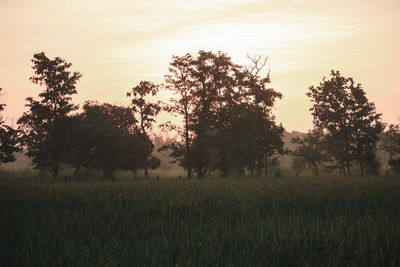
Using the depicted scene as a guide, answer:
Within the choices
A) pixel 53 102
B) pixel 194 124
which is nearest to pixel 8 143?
pixel 53 102

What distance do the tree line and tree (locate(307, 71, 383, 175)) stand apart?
0.48ft

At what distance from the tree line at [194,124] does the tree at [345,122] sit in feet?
0.48

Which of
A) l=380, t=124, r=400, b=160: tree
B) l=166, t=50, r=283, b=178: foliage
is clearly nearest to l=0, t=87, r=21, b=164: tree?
l=166, t=50, r=283, b=178: foliage

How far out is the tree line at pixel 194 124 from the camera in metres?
40.8

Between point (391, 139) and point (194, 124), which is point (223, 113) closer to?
point (194, 124)

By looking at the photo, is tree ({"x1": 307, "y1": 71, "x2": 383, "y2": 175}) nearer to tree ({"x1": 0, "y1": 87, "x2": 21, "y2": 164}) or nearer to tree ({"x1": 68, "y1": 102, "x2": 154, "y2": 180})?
tree ({"x1": 68, "y1": 102, "x2": 154, "y2": 180})

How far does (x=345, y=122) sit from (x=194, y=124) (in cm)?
2435

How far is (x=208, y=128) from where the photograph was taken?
44469 millimetres

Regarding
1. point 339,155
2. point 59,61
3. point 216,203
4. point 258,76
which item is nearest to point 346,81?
point 339,155

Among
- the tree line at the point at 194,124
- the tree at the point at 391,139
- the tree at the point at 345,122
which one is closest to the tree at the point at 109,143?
the tree line at the point at 194,124

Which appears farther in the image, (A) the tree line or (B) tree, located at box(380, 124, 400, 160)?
(B) tree, located at box(380, 124, 400, 160)

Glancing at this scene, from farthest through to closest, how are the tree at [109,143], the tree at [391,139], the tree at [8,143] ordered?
the tree at [391,139]
the tree at [109,143]
the tree at [8,143]

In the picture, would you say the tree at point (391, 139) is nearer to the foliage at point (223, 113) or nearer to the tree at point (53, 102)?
the foliage at point (223, 113)

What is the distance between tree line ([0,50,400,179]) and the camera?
134 ft
